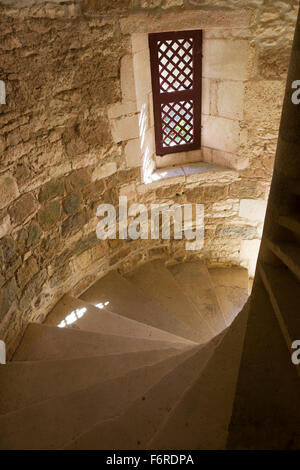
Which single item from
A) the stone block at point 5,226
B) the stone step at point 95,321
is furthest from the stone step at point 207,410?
the stone block at point 5,226

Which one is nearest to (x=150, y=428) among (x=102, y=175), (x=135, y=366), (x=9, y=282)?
(x=135, y=366)

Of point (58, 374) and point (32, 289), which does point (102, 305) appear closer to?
point (32, 289)

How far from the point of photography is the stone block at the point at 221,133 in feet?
12.3

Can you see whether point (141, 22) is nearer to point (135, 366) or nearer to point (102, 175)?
point (102, 175)

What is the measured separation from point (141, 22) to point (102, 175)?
129cm

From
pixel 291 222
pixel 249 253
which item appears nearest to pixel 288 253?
pixel 291 222

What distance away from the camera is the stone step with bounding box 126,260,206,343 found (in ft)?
12.4

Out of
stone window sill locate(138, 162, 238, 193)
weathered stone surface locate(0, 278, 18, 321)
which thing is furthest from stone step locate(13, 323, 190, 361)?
stone window sill locate(138, 162, 238, 193)

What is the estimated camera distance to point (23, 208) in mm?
2926

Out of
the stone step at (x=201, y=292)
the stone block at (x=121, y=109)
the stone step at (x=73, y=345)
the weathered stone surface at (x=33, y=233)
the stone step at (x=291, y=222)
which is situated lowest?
the stone step at (x=201, y=292)

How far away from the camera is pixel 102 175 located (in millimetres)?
3520

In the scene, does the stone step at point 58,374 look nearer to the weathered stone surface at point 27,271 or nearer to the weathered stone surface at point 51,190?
the weathered stone surface at point 27,271

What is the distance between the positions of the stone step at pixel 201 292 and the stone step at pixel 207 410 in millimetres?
1696

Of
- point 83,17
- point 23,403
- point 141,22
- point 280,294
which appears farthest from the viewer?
point 141,22
